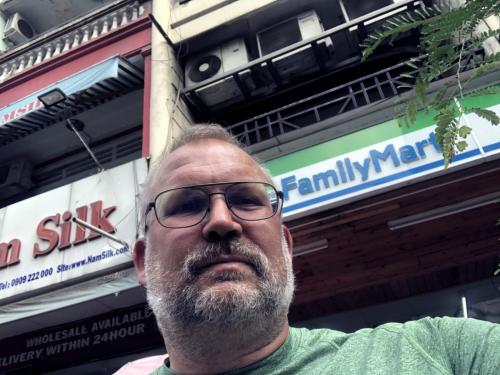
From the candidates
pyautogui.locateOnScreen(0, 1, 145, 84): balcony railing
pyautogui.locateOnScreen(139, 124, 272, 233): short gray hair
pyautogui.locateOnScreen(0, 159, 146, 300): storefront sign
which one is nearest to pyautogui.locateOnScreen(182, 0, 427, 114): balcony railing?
pyautogui.locateOnScreen(0, 159, 146, 300): storefront sign

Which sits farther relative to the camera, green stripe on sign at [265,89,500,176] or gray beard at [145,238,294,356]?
green stripe on sign at [265,89,500,176]

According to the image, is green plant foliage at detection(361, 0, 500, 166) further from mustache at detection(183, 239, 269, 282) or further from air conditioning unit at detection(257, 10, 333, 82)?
air conditioning unit at detection(257, 10, 333, 82)

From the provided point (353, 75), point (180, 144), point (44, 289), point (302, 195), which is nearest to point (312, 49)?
point (353, 75)

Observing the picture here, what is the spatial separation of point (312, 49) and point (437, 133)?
4.99 meters

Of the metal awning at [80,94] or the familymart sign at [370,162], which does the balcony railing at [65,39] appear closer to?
the metal awning at [80,94]

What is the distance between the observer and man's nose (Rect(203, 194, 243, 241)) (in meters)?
1.29

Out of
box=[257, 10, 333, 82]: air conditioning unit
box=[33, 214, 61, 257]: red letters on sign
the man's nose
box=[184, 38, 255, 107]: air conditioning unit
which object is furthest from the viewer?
box=[184, 38, 255, 107]: air conditioning unit

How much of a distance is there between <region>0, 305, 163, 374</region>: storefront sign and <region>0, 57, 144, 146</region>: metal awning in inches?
144

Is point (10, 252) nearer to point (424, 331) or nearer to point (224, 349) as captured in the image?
point (224, 349)

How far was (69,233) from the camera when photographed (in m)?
5.29

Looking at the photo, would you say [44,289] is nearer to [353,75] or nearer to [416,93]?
[416,93]

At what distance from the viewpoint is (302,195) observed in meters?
4.15

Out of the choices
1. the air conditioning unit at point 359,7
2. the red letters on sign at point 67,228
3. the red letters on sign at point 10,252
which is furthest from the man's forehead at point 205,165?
the air conditioning unit at point 359,7

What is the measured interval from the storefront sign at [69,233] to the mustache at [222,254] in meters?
3.66
